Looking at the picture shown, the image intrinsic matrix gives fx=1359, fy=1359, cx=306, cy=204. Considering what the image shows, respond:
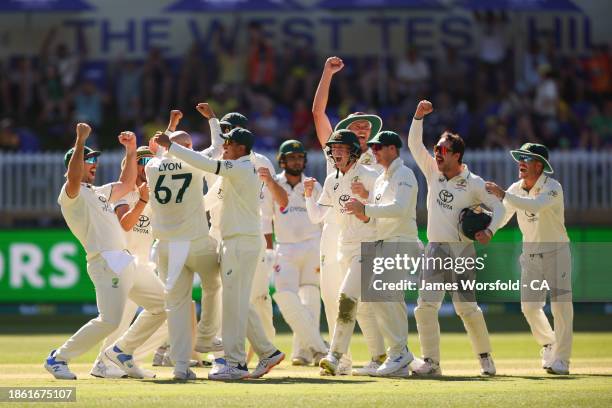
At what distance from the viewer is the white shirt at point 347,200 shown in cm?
1318

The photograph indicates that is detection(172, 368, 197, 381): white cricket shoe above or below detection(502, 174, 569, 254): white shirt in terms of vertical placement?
below

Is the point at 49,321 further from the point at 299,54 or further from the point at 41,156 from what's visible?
the point at 299,54

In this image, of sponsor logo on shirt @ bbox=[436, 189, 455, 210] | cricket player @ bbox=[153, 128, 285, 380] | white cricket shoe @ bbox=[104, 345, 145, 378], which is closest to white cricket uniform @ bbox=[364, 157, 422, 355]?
sponsor logo on shirt @ bbox=[436, 189, 455, 210]

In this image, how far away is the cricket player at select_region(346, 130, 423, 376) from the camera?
42.2ft

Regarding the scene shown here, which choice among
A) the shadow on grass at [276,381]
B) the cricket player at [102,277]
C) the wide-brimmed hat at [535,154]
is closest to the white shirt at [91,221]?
the cricket player at [102,277]

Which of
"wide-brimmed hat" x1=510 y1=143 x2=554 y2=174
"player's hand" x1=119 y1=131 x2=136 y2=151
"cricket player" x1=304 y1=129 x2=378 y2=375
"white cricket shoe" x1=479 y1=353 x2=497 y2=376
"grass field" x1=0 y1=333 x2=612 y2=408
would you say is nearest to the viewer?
"grass field" x1=0 y1=333 x2=612 y2=408

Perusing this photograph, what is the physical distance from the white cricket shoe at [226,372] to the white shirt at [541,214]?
9.97 ft

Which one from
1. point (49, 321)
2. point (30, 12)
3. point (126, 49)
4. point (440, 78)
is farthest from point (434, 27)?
point (49, 321)

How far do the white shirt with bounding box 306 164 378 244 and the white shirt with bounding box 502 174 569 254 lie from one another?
137 centimetres

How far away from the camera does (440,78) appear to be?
2758cm

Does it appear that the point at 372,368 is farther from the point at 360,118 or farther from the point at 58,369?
the point at 58,369

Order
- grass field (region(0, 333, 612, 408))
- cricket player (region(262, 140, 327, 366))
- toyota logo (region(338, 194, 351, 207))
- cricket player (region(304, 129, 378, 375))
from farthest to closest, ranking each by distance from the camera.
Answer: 1. cricket player (region(262, 140, 327, 366))
2. toyota logo (region(338, 194, 351, 207))
3. cricket player (region(304, 129, 378, 375))
4. grass field (region(0, 333, 612, 408))

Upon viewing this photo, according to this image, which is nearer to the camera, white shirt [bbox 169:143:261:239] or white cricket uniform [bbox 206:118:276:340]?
white shirt [bbox 169:143:261:239]

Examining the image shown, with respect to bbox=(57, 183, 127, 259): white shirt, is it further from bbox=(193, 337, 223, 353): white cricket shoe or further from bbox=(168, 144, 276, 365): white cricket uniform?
bbox=(193, 337, 223, 353): white cricket shoe
